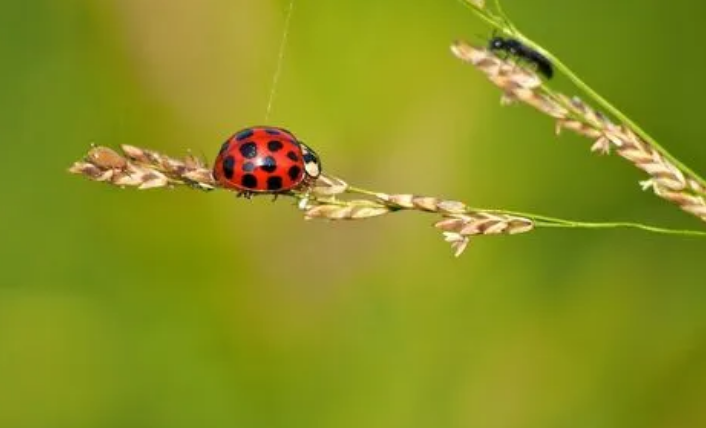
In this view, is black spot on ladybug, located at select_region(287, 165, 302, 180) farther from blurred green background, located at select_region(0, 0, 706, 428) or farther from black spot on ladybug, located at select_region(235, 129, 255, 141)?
blurred green background, located at select_region(0, 0, 706, 428)

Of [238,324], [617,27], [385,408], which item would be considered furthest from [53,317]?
[617,27]

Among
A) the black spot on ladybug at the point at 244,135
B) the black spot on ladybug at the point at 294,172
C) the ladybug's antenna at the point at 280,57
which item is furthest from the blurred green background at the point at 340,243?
the black spot on ladybug at the point at 294,172

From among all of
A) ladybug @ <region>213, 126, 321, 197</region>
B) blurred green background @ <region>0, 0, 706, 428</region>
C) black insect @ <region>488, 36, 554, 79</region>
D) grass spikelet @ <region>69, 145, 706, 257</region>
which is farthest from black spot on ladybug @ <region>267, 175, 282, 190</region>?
blurred green background @ <region>0, 0, 706, 428</region>

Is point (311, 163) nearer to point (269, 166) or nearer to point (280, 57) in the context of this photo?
point (269, 166)

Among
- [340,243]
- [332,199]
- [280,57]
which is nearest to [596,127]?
[332,199]

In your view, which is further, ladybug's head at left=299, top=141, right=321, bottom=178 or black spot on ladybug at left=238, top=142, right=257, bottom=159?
black spot on ladybug at left=238, top=142, right=257, bottom=159

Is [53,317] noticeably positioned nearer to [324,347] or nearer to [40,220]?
[40,220]
